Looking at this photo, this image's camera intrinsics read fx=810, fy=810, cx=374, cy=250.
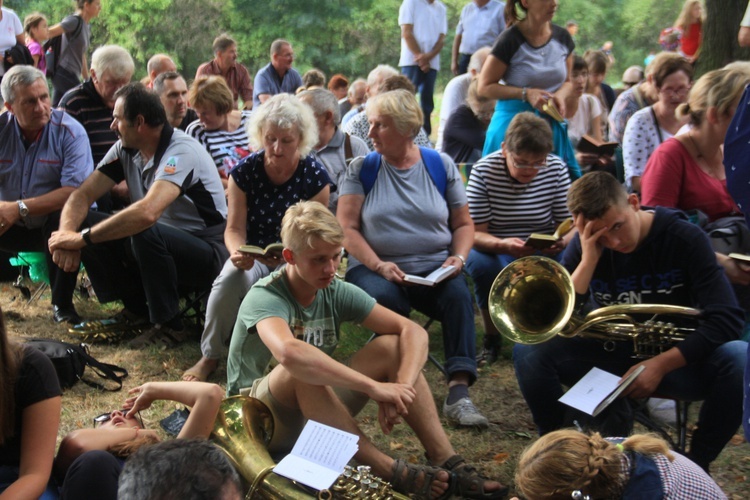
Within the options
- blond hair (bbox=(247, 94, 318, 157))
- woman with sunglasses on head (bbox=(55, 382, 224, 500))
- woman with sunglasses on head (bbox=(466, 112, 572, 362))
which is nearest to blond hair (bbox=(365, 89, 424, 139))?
blond hair (bbox=(247, 94, 318, 157))

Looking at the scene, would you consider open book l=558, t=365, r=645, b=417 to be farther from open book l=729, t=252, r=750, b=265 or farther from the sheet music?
open book l=729, t=252, r=750, b=265

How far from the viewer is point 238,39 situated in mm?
15289

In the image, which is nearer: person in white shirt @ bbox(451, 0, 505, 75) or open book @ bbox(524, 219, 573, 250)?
open book @ bbox(524, 219, 573, 250)

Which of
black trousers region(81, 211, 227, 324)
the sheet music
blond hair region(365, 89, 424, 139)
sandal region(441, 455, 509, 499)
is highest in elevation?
blond hair region(365, 89, 424, 139)

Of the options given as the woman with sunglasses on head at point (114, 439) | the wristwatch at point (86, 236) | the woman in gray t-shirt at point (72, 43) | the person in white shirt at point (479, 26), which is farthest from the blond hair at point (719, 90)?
the woman in gray t-shirt at point (72, 43)

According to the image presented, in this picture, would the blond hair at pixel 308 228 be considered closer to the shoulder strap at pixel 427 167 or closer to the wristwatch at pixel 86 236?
the shoulder strap at pixel 427 167

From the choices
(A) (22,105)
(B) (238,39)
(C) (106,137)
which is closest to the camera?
(A) (22,105)

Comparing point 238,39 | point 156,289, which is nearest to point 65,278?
point 156,289

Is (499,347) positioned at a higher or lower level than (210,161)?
lower

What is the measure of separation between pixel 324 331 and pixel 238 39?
42.3ft

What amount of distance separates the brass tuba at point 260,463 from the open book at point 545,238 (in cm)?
176

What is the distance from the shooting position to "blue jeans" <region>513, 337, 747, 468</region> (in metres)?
3.07

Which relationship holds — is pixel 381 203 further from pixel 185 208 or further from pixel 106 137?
pixel 106 137

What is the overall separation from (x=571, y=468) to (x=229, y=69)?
7430 millimetres
